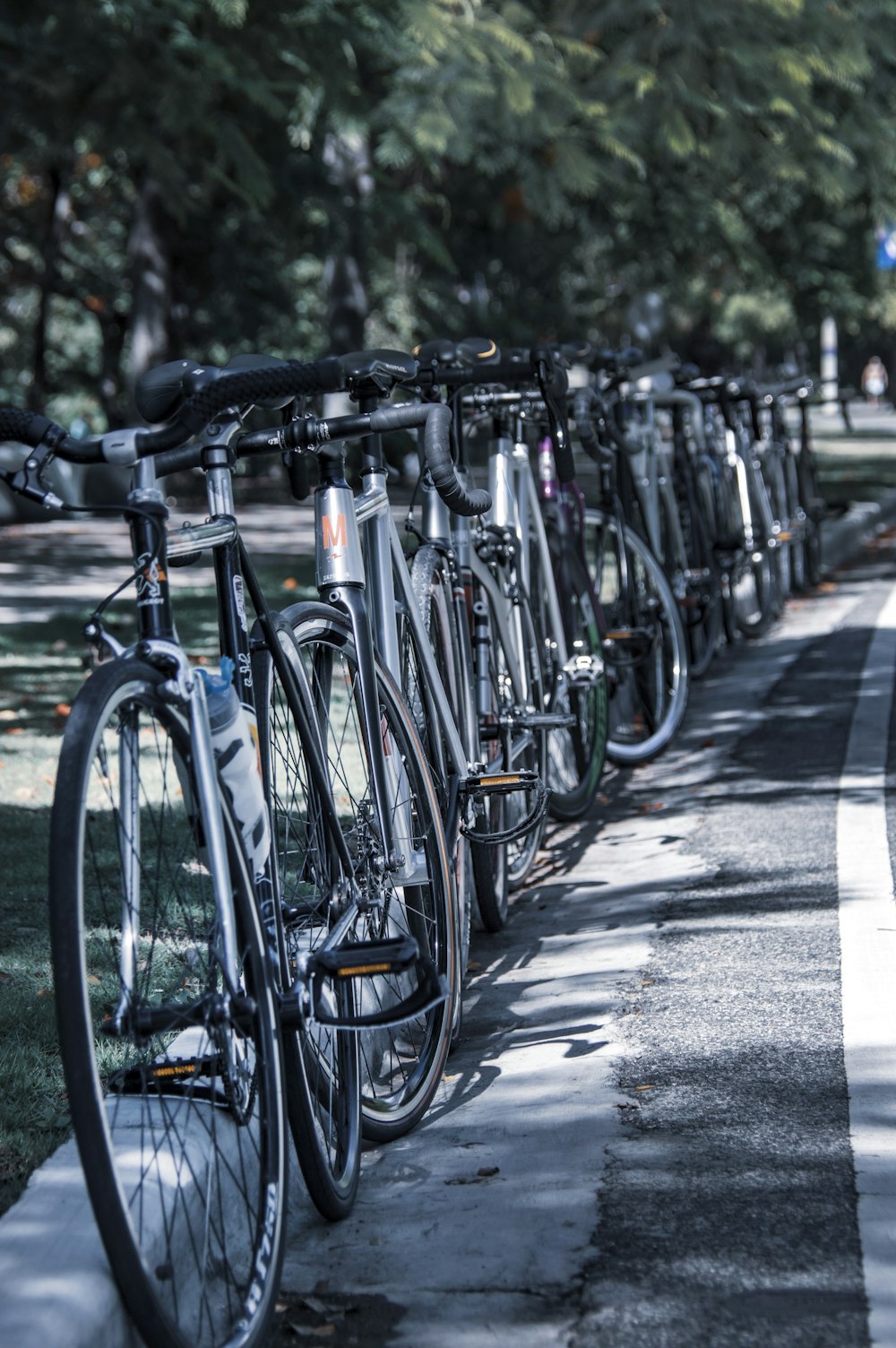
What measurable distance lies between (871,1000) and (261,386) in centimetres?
214

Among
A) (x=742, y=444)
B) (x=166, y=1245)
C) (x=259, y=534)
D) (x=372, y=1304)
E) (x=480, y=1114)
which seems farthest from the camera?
(x=259, y=534)

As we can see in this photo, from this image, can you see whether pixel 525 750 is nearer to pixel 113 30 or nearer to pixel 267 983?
pixel 267 983

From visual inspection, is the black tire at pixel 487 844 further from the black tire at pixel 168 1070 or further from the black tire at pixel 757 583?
the black tire at pixel 757 583

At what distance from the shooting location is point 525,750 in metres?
5.20

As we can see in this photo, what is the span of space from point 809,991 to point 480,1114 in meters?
0.97

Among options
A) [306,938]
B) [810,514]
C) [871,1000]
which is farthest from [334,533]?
[810,514]

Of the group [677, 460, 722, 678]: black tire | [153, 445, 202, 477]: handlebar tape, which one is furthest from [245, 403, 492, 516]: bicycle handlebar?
[677, 460, 722, 678]: black tire

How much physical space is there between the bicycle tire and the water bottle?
151 inches

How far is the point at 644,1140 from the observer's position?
3.33 meters

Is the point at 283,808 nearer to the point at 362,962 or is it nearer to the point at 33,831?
the point at 362,962

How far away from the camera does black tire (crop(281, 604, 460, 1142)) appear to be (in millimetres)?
3422

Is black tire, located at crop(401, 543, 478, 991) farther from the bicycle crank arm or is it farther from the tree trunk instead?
the tree trunk

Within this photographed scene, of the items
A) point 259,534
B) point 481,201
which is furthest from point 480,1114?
point 481,201

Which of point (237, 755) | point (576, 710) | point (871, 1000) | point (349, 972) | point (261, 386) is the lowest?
point (871, 1000)
